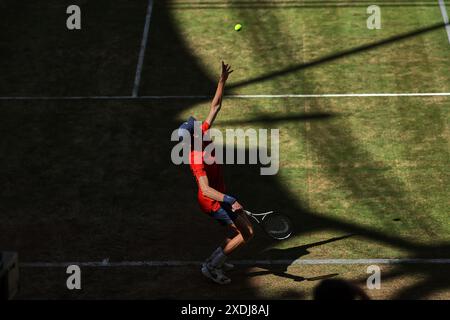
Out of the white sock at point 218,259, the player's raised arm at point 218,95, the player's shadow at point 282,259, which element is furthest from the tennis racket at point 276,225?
the player's raised arm at point 218,95

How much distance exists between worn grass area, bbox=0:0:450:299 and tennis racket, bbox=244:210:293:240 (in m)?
0.17

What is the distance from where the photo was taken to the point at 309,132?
19.5 m

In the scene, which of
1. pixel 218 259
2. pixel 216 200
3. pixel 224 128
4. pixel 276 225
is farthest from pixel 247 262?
pixel 224 128

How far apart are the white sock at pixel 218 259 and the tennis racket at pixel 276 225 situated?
59.4 inches

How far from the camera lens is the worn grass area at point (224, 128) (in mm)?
15250

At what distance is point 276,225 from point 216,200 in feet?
8.89

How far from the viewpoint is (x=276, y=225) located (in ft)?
51.9

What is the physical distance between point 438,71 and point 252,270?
350 inches

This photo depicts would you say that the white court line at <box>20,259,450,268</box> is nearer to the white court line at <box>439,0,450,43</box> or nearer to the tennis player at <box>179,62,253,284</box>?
the tennis player at <box>179,62,253,284</box>

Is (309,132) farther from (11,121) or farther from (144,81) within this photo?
(11,121)

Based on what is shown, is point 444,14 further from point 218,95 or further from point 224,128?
point 218,95

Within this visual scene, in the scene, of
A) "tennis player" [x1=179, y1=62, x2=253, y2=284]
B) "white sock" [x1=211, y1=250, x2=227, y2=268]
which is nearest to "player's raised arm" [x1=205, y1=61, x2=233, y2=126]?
"tennis player" [x1=179, y1=62, x2=253, y2=284]

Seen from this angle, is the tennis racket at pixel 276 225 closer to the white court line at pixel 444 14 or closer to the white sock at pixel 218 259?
the white sock at pixel 218 259
